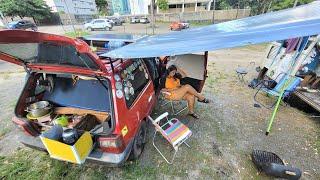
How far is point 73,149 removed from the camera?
2.06 m

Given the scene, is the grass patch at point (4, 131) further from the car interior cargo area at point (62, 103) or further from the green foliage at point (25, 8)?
the green foliage at point (25, 8)

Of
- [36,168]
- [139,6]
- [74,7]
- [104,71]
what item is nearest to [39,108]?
[36,168]

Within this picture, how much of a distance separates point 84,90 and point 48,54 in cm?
72

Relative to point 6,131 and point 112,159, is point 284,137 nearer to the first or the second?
point 112,159

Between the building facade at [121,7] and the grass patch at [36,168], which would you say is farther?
the building facade at [121,7]

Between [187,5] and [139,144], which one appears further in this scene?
[187,5]

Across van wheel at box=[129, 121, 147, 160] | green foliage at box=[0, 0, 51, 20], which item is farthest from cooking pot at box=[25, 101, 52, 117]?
green foliage at box=[0, 0, 51, 20]

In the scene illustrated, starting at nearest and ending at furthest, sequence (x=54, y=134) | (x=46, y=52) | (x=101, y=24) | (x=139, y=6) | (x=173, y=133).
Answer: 1. (x=54, y=134)
2. (x=46, y=52)
3. (x=173, y=133)
4. (x=101, y=24)
5. (x=139, y=6)

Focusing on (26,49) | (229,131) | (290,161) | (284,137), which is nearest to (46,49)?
(26,49)

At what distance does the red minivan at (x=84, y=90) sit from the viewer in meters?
2.18

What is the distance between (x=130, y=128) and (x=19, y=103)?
5.95 feet

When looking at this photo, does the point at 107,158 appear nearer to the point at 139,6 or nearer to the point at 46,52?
the point at 46,52

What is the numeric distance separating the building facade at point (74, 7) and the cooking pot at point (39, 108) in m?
37.6

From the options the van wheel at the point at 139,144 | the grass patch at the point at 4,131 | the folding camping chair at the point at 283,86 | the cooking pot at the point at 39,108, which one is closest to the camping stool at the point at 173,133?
the van wheel at the point at 139,144
